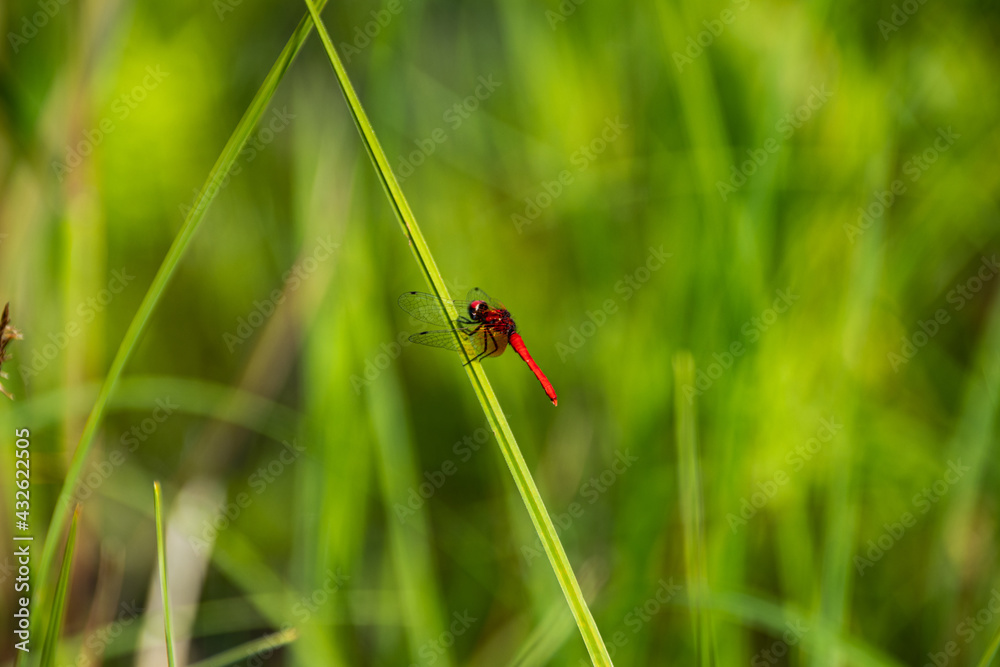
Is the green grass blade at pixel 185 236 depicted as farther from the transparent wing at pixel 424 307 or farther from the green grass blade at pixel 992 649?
the green grass blade at pixel 992 649

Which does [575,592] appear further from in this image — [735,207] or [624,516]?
[735,207]

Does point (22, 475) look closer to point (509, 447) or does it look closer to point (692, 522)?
point (509, 447)

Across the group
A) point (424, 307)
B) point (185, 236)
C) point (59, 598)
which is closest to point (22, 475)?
point (59, 598)

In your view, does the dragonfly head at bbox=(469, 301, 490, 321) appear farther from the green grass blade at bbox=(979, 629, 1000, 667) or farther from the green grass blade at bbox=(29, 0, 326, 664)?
the green grass blade at bbox=(979, 629, 1000, 667)

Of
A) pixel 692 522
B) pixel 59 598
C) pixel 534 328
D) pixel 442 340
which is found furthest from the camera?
pixel 534 328

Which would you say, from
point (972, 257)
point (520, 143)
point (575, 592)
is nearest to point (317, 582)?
point (575, 592)

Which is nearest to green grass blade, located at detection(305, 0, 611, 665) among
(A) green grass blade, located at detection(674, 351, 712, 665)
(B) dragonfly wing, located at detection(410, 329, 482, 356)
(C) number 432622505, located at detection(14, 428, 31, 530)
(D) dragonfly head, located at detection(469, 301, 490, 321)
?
(A) green grass blade, located at detection(674, 351, 712, 665)
